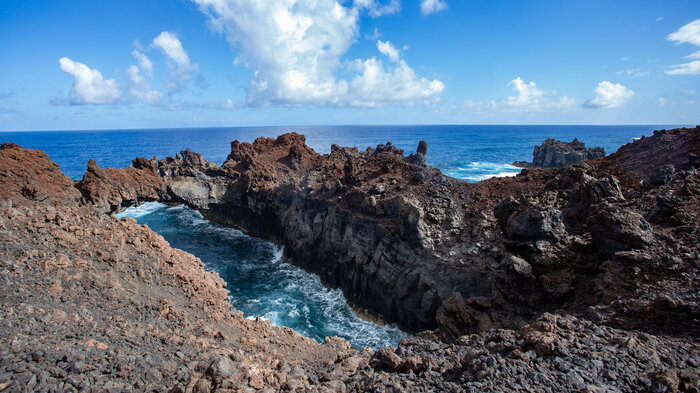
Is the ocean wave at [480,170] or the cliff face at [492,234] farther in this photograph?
the ocean wave at [480,170]

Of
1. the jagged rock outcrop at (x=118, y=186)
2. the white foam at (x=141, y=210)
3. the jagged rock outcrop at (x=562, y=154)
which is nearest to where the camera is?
the jagged rock outcrop at (x=118, y=186)

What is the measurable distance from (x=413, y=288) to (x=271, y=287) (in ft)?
43.5

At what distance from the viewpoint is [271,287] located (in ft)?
94.2

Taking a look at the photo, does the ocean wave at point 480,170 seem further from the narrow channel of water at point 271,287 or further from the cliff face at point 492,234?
the narrow channel of water at point 271,287

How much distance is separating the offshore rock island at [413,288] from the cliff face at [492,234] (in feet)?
0.30

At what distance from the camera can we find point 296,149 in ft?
134

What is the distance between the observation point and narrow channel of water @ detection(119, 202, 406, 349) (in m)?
22.9

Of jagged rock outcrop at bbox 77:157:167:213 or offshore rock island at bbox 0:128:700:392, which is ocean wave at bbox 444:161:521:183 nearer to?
offshore rock island at bbox 0:128:700:392

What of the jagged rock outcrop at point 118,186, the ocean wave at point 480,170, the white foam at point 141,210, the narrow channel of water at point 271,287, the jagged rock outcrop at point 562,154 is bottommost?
the narrow channel of water at point 271,287

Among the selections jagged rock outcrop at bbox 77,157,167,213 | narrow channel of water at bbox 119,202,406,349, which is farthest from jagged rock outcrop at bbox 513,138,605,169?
jagged rock outcrop at bbox 77,157,167,213

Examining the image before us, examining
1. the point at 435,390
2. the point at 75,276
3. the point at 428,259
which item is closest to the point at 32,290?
the point at 75,276

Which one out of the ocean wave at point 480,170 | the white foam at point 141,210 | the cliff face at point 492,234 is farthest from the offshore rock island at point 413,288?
the ocean wave at point 480,170

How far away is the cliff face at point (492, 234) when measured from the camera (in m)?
11.7

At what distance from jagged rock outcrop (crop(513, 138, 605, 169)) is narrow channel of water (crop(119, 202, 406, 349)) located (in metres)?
57.4
